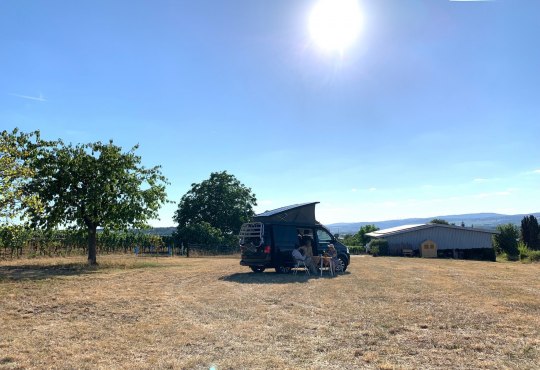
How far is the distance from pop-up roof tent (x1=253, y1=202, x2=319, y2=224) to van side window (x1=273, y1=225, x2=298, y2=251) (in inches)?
14.5

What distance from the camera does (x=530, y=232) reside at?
49.9 meters

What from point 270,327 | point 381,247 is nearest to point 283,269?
point 270,327

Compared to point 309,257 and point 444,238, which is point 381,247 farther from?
point 309,257

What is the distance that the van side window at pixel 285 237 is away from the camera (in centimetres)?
1583

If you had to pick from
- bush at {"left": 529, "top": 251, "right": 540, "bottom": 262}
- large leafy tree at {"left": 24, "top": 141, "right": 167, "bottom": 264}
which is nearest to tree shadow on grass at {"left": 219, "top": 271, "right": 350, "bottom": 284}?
large leafy tree at {"left": 24, "top": 141, "right": 167, "bottom": 264}

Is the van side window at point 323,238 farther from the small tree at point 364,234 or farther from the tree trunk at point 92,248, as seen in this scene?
the small tree at point 364,234

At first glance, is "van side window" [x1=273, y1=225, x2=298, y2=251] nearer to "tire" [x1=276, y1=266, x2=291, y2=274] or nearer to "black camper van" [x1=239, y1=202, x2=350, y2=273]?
"black camper van" [x1=239, y1=202, x2=350, y2=273]

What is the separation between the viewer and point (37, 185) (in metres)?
19.7

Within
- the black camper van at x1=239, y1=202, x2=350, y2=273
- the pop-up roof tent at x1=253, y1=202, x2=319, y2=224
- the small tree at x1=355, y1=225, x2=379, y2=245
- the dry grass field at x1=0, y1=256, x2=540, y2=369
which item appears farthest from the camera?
the small tree at x1=355, y1=225, x2=379, y2=245

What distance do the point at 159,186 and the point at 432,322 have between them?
18369 mm

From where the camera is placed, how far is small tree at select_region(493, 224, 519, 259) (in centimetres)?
4544

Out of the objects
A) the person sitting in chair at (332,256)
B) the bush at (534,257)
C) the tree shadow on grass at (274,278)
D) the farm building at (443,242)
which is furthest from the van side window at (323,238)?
the farm building at (443,242)

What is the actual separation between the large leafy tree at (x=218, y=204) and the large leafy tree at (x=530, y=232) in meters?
34.1

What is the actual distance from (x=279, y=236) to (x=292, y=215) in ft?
4.29
